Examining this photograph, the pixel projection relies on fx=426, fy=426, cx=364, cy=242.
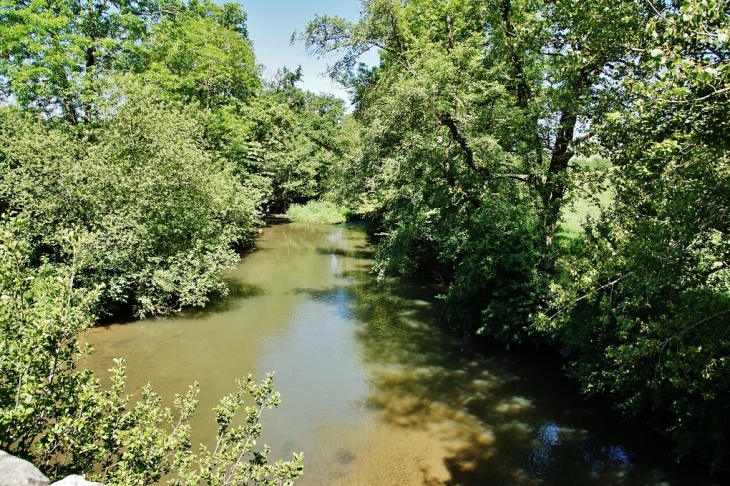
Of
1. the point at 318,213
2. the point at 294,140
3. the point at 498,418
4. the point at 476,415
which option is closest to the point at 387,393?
the point at 476,415

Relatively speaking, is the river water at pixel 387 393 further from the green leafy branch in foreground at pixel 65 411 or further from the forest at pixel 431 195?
the green leafy branch in foreground at pixel 65 411

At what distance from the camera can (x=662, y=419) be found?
27.9 feet

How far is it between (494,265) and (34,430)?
33.2 ft

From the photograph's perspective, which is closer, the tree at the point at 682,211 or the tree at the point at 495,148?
the tree at the point at 682,211

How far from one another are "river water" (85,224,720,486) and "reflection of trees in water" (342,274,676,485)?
0.11ft

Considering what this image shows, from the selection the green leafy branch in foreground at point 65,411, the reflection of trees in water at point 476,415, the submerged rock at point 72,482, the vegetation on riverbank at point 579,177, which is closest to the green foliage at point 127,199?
the vegetation on riverbank at point 579,177

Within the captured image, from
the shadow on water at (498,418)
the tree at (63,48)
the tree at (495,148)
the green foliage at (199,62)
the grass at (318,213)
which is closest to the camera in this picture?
the shadow on water at (498,418)

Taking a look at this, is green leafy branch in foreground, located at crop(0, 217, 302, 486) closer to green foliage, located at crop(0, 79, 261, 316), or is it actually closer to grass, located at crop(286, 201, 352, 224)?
green foliage, located at crop(0, 79, 261, 316)

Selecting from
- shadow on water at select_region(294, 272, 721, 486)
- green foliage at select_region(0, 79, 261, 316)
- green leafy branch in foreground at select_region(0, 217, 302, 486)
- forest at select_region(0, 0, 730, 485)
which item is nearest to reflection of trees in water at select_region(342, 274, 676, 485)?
shadow on water at select_region(294, 272, 721, 486)

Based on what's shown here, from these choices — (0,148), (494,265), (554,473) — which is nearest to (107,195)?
(0,148)

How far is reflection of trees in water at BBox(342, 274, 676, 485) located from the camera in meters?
7.82

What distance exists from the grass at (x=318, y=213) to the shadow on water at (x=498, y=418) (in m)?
25.8

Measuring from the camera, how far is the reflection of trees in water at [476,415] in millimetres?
7820

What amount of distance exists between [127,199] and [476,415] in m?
12.3
